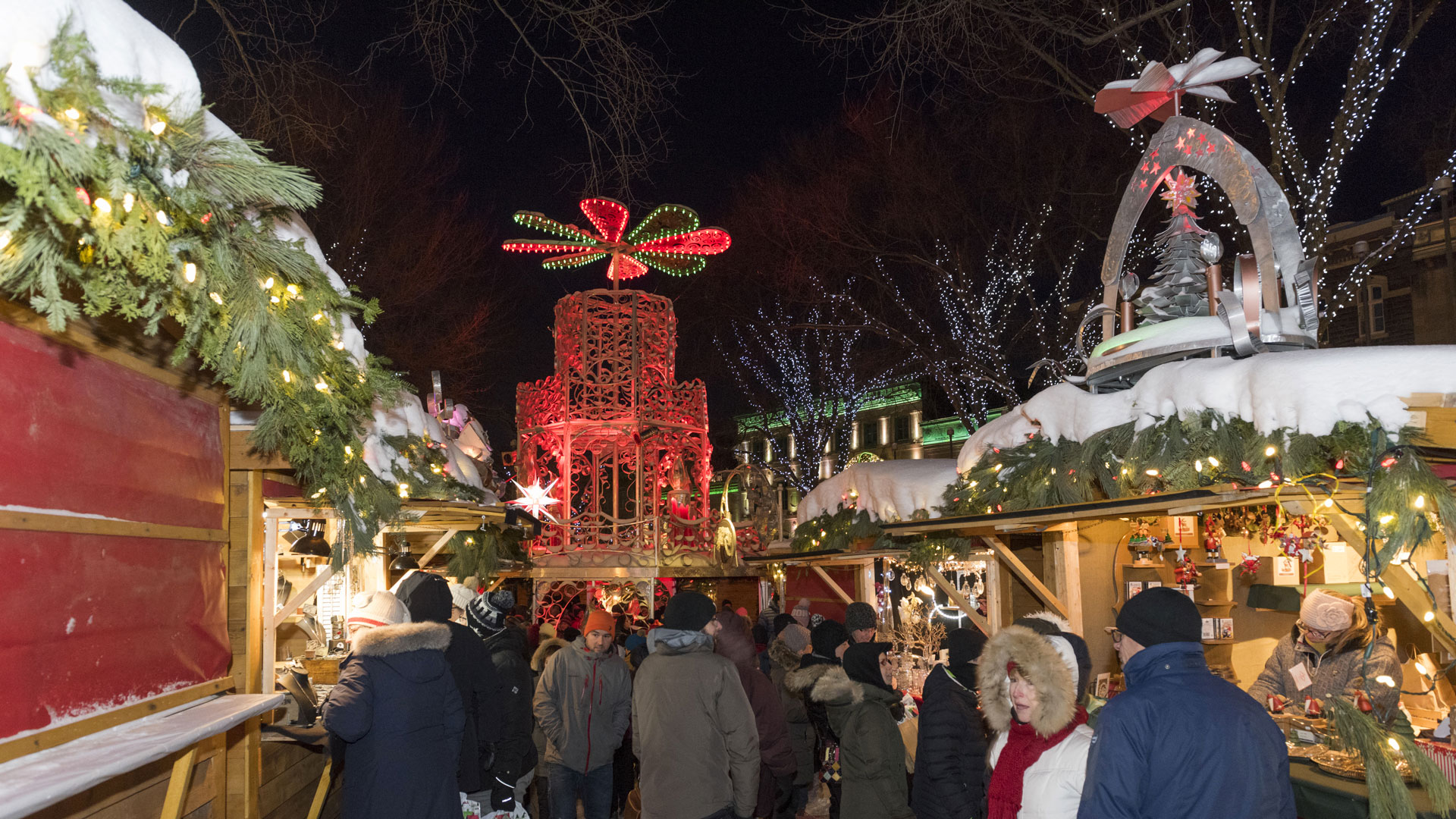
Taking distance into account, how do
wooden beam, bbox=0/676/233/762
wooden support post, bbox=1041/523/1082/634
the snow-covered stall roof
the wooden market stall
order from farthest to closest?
wooden support post, bbox=1041/523/1082/634, the wooden market stall, wooden beam, bbox=0/676/233/762, the snow-covered stall roof

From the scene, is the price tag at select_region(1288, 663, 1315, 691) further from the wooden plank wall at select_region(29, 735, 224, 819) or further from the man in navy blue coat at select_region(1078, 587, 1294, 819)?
the wooden plank wall at select_region(29, 735, 224, 819)

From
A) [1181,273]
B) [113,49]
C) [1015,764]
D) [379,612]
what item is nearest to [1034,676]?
[1015,764]

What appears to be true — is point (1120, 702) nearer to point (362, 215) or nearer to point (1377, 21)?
point (1377, 21)

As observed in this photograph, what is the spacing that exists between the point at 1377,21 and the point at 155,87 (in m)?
→ 10.9

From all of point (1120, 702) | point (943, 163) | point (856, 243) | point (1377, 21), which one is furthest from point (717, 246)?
point (1120, 702)

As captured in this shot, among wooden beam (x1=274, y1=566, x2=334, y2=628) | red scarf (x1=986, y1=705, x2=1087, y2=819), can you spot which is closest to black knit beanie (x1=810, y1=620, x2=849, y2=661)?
red scarf (x1=986, y1=705, x2=1087, y2=819)

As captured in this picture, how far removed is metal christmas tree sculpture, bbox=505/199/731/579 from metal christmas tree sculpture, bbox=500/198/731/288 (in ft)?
0.07

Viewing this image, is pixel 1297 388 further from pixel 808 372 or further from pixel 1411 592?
pixel 808 372

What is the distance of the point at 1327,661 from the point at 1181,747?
165 inches

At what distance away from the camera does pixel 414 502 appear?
7258mm

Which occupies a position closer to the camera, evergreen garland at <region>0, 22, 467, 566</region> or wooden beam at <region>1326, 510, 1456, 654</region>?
evergreen garland at <region>0, 22, 467, 566</region>

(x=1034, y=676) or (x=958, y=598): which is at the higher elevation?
(x=1034, y=676)

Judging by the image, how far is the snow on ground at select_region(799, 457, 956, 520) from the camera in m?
9.79

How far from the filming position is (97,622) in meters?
3.67
